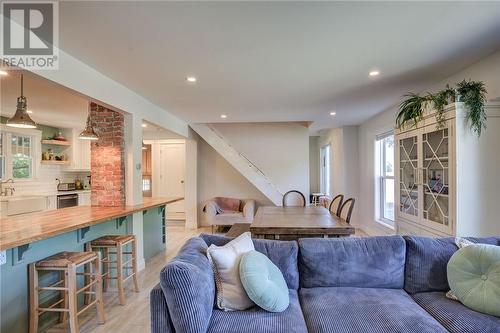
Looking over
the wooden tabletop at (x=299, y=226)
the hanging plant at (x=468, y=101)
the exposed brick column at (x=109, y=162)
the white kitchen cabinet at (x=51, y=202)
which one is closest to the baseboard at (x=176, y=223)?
the white kitchen cabinet at (x=51, y=202)

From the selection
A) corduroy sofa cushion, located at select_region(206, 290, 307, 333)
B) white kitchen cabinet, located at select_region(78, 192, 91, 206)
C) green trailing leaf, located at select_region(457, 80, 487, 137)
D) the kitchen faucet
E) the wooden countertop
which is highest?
green trailing leaf, located at select_region(457, 80, 487, 137)

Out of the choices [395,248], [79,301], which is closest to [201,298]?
[395,248]

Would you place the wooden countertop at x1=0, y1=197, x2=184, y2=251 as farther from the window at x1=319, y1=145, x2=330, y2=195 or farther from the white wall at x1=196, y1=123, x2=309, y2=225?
the window at x1=319, y1=145, x2=330, y2=195

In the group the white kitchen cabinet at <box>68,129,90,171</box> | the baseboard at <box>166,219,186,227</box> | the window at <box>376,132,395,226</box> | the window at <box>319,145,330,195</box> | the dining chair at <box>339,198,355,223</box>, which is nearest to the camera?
the dining chair at <box>339,198,355,223</box>

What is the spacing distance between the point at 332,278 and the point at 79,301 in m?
2.51

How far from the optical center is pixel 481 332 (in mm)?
1565

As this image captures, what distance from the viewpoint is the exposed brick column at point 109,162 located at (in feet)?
12.7

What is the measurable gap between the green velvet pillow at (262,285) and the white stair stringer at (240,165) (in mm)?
4508

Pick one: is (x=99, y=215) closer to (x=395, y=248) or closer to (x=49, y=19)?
(x=49, y=19)

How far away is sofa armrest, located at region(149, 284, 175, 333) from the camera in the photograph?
5.17 feet

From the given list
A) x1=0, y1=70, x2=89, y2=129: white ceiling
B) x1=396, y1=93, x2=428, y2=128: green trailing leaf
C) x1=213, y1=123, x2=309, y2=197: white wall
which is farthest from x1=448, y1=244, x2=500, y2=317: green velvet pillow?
x1=213, y1=123, x2=309, y2=197: white wall

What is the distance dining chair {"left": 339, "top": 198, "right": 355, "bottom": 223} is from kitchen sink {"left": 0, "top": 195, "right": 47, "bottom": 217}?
5.44m

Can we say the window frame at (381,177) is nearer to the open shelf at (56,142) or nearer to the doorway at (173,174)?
the doorway at (173,174)

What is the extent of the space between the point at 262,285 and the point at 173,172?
6.31 m
